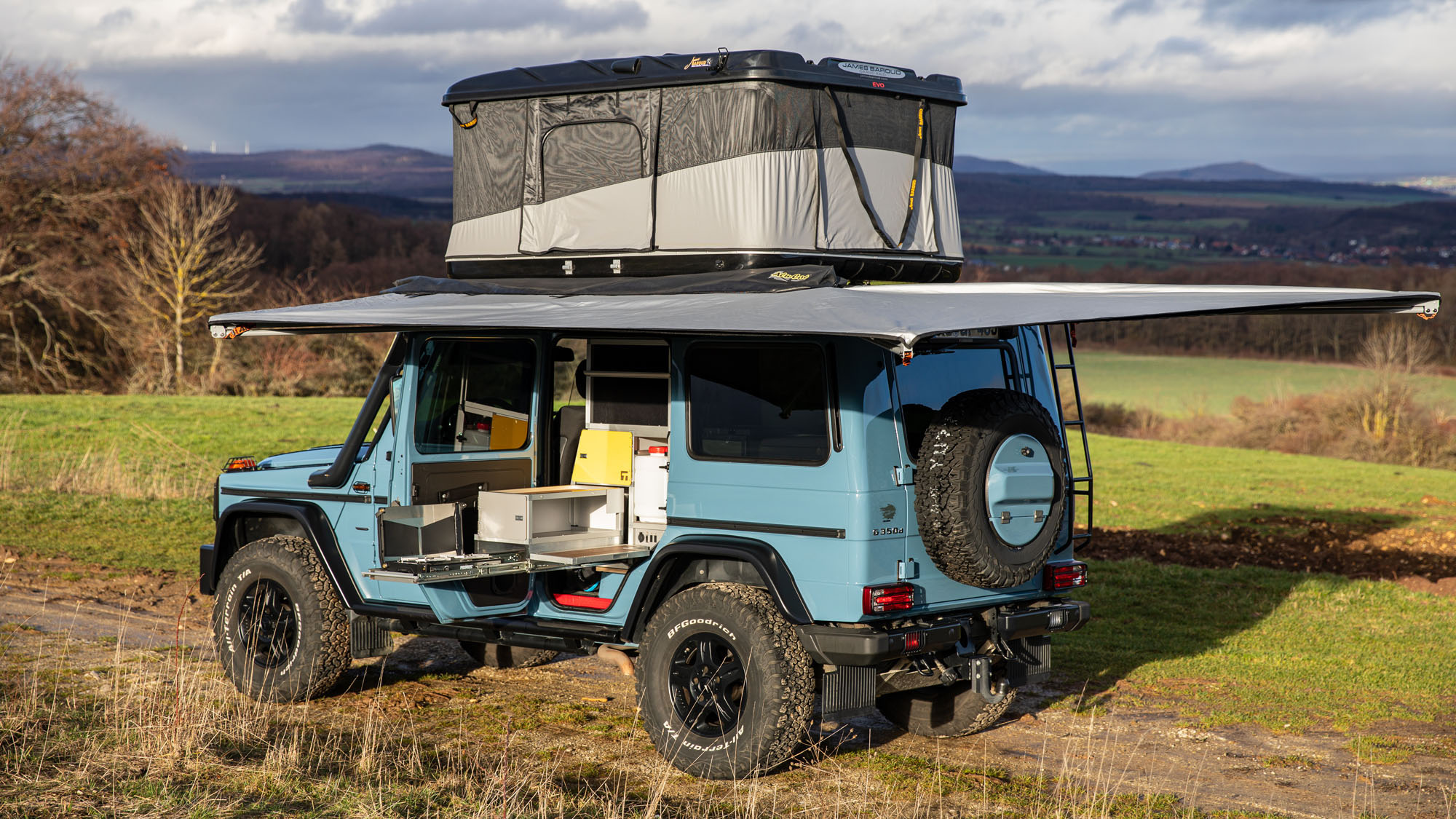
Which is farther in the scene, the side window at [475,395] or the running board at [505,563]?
the side window at [475,395]

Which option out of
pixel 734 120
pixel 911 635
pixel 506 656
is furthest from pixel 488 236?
pixel 911 635

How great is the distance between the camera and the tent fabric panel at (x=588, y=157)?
770 centimetres

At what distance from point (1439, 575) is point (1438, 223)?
435 ft

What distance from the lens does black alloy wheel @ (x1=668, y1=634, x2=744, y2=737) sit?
6.52 m

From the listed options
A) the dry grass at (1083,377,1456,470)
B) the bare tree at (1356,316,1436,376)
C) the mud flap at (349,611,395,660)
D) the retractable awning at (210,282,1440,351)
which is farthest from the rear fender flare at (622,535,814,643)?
the bare tree at (1356,316,1436,376)

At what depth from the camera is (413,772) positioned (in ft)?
20.6

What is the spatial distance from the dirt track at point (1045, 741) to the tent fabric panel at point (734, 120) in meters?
3.27

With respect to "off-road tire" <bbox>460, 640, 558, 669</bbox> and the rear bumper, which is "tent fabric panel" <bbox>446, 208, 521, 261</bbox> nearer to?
"off-road tire" <bbox>460, 640, 558, 669</bbox>

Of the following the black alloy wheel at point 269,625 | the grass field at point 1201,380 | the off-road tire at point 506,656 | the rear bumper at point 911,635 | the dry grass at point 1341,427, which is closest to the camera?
the rear bumper at point 911,635

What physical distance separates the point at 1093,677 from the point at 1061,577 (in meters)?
2.38

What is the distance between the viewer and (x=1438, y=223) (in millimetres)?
130375

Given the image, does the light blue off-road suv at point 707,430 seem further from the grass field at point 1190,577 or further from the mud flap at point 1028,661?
the grass field at point 1190,577

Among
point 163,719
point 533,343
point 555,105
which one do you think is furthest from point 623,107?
point 163,719

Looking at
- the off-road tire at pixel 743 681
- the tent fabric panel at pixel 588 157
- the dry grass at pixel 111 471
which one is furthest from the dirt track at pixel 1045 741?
the dry grass at pixel 111 471
